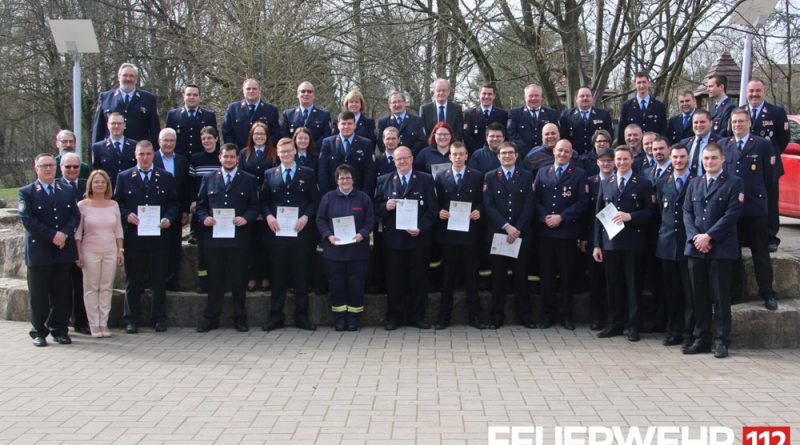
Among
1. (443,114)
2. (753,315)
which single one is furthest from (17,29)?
(753,315)

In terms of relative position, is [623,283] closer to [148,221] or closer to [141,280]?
[148,221]

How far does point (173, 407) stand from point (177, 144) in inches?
179

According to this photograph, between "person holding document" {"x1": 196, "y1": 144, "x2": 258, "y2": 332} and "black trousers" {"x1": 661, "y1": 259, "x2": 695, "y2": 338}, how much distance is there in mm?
4482

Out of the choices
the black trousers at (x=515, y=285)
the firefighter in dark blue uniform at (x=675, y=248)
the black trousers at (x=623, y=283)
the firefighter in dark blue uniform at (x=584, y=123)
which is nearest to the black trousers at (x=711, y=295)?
the firefighter in dark blue uniform at (x=675, y=248)

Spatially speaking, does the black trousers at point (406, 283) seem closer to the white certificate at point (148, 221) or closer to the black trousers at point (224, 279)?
the black trousers at point (224, 279)

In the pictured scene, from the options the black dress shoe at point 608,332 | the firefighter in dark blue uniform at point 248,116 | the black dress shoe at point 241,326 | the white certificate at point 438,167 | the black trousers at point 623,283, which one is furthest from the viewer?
the firefighter in dark blue uniform at point 248,116

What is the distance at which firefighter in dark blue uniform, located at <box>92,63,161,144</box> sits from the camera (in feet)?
30.7

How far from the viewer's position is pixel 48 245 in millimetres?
7922

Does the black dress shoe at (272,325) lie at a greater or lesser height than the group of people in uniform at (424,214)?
lesser

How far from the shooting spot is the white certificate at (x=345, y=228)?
8391 mm

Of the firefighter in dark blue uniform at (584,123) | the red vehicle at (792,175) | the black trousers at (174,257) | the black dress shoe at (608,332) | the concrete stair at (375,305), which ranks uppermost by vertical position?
the firefighter in dark blue uniform at (584,123)

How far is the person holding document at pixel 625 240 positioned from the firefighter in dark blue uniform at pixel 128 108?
18.4 ft

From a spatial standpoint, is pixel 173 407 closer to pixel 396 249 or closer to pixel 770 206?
pixel 396 249

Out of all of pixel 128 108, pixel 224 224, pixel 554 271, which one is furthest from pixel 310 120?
pixel 554 271
